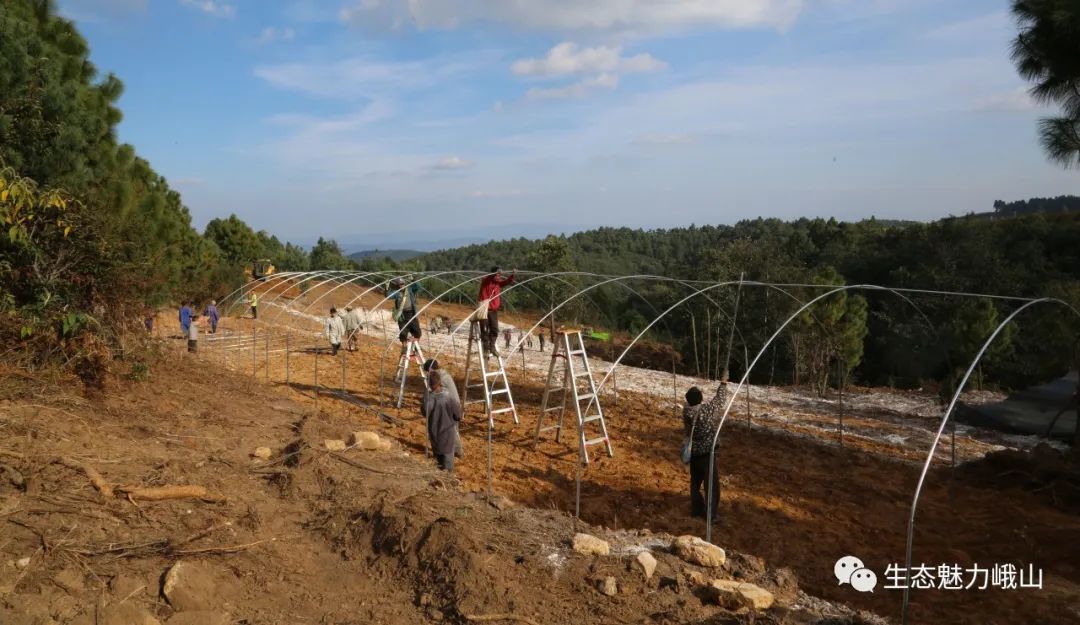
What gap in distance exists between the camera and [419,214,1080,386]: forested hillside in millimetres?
16703

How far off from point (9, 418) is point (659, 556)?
531cm

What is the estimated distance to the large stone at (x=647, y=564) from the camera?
4.57 metres

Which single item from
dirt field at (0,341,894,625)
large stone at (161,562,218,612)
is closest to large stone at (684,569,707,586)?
dirt field at (0,341,894,625)

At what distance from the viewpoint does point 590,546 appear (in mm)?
4934

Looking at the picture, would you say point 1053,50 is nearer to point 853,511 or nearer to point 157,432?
point 853,511

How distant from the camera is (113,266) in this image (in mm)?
7242

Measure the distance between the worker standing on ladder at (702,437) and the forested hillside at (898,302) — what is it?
7417mm

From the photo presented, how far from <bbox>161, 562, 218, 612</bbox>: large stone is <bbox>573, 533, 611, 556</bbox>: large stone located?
7.92 ft

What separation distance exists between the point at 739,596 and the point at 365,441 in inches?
185

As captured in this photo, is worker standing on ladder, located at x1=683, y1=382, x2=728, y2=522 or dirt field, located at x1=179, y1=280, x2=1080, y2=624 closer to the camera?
dirt field, located at x1=179, y1=280, x2=1080, y2=624

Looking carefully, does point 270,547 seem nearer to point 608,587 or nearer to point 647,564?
point 608,587

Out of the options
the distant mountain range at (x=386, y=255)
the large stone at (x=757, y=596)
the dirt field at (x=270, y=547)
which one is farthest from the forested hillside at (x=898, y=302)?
the distant mountain range at (x=386, y=255)

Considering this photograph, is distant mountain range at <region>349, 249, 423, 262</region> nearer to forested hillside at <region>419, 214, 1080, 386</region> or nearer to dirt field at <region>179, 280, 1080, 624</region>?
forested hillside at <region>419, 214, 1080, 386</region>

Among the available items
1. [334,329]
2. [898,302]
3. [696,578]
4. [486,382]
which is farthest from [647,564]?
[898,302]
